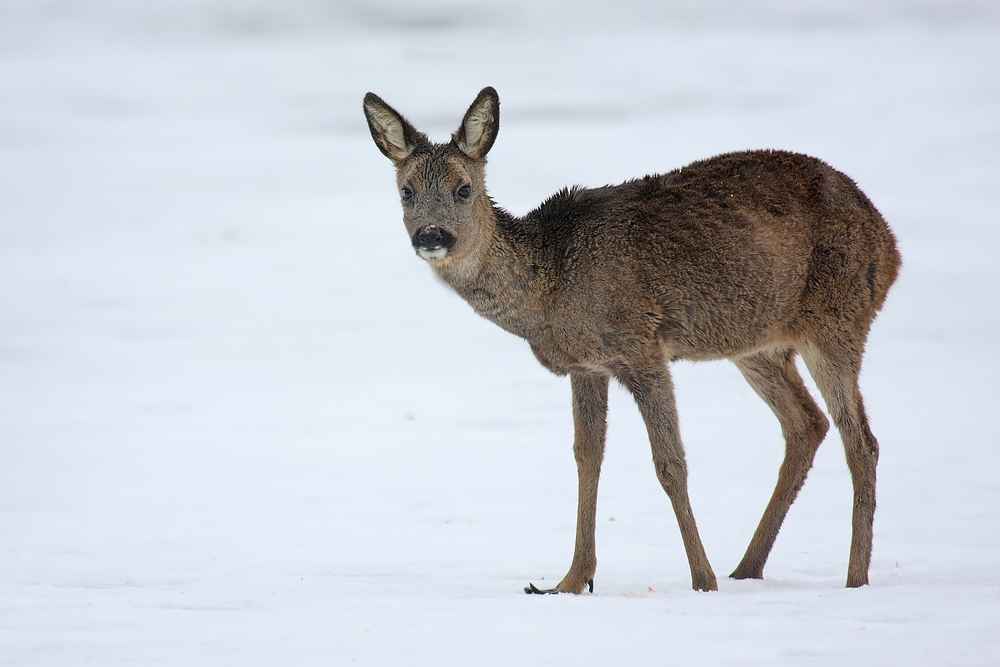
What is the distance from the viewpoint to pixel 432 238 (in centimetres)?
809

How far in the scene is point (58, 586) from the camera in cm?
Answer: 802

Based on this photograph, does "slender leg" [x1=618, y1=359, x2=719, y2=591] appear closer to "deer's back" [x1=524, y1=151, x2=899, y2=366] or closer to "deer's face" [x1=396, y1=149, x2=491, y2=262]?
"deer's back" [x1=524, y1=151, x2=899, y2=366]

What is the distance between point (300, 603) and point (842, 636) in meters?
3.02

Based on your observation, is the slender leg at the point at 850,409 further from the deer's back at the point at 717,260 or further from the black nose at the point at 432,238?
the black nose at the point at 432,238

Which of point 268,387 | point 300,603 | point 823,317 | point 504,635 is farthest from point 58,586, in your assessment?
point 268,387

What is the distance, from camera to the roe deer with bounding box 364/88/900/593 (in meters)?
8.23

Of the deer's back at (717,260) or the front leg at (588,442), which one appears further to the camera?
the front leg at (588,442)

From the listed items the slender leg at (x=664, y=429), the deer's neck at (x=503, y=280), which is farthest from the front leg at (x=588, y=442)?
the deer's neck at (x=503, y=280)

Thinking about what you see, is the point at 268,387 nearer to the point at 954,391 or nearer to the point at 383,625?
the point at 954,391

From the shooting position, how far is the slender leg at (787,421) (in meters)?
9.10

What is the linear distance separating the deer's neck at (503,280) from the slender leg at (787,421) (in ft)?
6.28

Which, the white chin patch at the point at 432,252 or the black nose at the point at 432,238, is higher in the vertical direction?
the black nose at the point at 432,238

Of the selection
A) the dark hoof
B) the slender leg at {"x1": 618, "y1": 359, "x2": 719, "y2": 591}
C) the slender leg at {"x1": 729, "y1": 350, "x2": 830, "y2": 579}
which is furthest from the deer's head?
the slender leg at {"x1": 729, "y1": 350, "x2": 830, "y2": 579}

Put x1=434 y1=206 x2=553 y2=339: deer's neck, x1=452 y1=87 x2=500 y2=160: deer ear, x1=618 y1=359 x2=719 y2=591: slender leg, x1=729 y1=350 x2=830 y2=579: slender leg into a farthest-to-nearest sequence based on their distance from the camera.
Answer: x1=729 y1=350 x2=830 y2=579: slender leg, x1=452 y1=87 x2=500 y2=160: deer ear, x1=434 y1=206 x2=553 y2=339: deer's neck, x1=618 y1=359 x2=719 y2=591: slender leg
